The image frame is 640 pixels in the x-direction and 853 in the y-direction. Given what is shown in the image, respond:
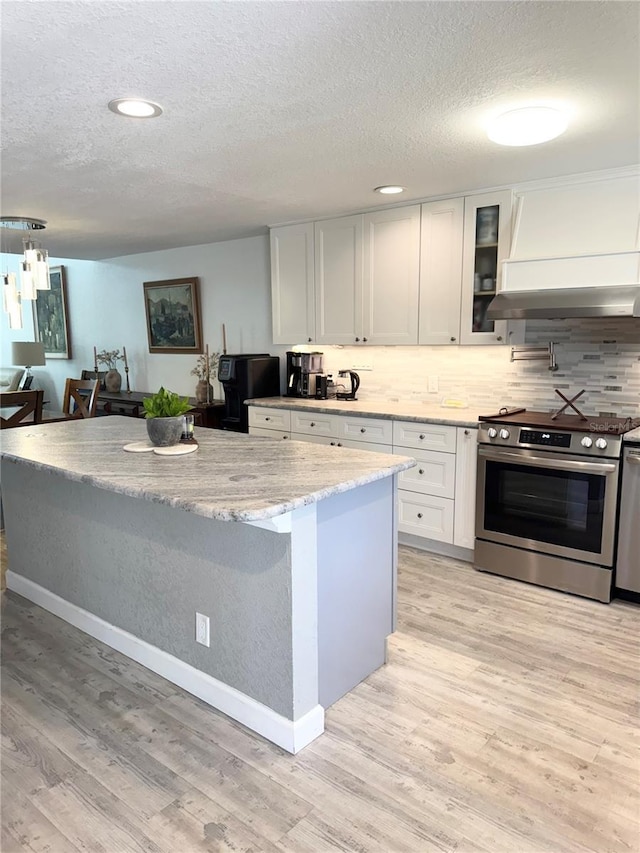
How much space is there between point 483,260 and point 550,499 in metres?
1.53

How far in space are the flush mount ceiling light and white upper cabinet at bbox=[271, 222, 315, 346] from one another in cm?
213

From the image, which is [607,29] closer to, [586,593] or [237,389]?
[586,593]

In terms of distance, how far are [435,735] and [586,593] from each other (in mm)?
1489

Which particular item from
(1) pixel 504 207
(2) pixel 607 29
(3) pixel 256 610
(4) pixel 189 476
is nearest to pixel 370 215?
(1) pixel 504 207

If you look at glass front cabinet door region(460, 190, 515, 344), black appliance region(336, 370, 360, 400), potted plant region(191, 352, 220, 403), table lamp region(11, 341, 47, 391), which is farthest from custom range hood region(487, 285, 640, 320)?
table lamp region(11, 341, 47, 391)

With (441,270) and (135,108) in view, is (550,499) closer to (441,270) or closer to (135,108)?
(441,270)

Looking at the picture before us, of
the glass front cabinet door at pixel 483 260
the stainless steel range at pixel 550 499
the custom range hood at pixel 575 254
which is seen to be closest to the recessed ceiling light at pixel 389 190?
the glass front cabinet door at pixel 483 260

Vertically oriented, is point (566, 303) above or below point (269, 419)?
above

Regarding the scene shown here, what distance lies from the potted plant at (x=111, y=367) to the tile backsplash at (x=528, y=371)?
10.7 ft

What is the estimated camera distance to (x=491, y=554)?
11.2 feet

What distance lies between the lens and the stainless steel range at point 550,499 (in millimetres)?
2977

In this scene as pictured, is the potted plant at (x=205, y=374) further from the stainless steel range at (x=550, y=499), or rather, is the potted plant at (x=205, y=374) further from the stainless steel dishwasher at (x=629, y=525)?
the stainless steel dishwasher at (x=629, y=525)

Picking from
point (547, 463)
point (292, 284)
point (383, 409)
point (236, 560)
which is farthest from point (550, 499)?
point (292, 284)

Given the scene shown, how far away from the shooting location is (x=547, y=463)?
123 inches
